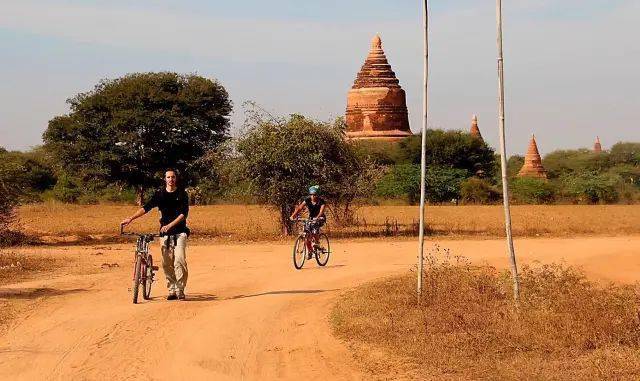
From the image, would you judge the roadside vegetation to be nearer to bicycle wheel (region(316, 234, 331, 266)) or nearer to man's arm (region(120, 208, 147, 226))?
man's arm (region(120, 208, 147, 226))

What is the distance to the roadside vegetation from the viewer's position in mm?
8148

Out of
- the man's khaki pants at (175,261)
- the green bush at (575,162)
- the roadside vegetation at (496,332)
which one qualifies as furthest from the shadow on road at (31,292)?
the green bush at (575,162)

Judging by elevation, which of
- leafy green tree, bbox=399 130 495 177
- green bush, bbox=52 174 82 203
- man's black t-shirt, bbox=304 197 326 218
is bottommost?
man's black t-shirt, bbox=304 197 326 218

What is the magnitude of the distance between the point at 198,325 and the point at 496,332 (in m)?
3.25

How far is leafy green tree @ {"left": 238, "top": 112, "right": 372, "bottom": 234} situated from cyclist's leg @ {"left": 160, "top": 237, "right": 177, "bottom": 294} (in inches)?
547

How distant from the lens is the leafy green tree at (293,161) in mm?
26812

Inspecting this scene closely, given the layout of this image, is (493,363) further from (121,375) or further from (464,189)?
(464,189)

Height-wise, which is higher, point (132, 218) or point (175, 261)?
point (132, 218)

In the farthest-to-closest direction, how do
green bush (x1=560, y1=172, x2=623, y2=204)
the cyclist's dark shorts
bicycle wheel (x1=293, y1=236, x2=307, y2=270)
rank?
1. green bush (x1=560, y1=172, x2=623, y2=204)
2. the cyclist's dark shorts
3. bicycle wheel (x1=293, y1=236, x2=307, y2=270)

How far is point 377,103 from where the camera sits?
280 feet

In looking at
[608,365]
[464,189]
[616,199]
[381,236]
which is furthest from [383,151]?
[608,365]

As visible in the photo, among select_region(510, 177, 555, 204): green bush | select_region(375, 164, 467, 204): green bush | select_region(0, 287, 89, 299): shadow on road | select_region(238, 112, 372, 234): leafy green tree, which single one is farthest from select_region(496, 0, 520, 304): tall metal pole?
select_region(510, 177, 555, 204): green bush

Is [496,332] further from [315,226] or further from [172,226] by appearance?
[315,226]

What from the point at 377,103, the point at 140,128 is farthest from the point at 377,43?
the point at 140,128
